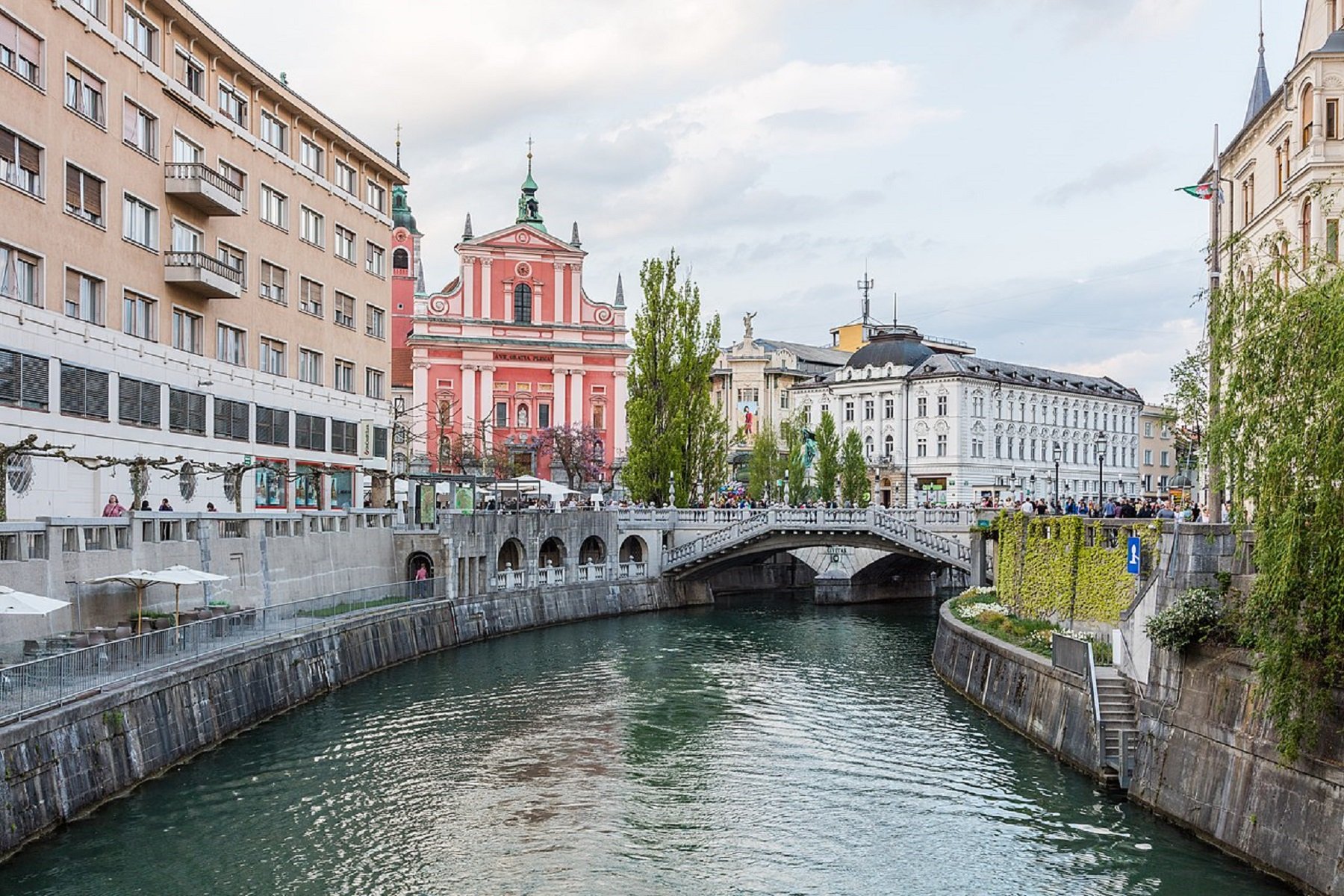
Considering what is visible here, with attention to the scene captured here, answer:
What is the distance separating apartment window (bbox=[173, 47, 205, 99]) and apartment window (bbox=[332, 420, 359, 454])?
1660cm

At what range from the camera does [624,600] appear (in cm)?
7044

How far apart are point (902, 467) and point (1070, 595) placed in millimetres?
85553

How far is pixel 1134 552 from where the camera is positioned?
106 ft

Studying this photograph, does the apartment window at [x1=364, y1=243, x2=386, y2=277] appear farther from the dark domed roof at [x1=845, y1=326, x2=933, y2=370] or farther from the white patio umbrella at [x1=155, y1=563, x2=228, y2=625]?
the dark domed roof at [x1=845, y1=326, x2=933, y2=370]

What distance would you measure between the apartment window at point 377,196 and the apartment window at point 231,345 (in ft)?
47.1

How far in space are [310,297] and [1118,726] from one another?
40.1 m

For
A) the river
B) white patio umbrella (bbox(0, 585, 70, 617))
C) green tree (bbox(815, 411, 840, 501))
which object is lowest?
the river

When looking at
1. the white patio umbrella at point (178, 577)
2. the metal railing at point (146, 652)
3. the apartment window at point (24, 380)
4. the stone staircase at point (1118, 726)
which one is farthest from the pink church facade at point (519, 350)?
the stone staircase at point (1118, 726)

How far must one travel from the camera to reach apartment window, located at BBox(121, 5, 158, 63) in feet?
147

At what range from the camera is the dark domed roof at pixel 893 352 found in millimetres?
127000

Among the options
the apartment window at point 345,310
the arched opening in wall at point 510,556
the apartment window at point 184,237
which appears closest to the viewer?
the apartment window at point 184,237

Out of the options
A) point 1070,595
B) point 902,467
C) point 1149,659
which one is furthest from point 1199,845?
point 902,467

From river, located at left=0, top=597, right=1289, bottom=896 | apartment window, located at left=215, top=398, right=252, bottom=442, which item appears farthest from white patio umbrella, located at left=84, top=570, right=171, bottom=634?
apartment window, located at left=215, top=398, right=252, bottom=442

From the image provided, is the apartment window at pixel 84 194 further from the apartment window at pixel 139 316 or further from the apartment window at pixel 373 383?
the apartment window at pixel 373 383
